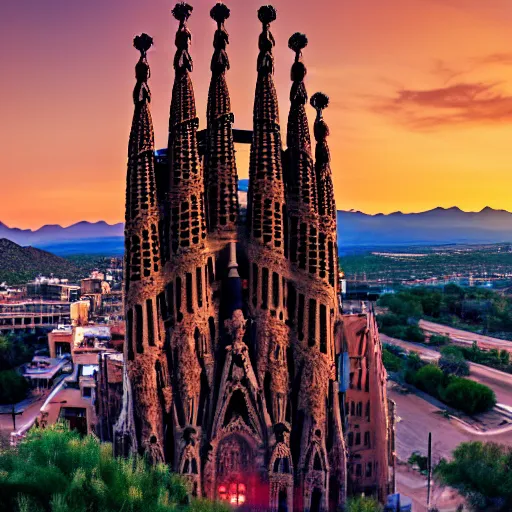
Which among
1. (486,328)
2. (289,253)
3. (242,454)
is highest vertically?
(289,253)

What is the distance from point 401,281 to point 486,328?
152ft

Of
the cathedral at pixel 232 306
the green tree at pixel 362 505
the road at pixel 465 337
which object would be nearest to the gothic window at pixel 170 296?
the cathedral at pixel 232 306

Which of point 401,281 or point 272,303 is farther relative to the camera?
point 401,281

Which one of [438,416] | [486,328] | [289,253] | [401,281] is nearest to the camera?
[289,253]

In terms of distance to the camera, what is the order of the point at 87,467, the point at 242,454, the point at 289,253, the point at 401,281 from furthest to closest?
the point at 401,281 < the point at 289,253 < the point at 242,454 < the point at 87,467

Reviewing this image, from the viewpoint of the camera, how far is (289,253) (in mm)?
19344

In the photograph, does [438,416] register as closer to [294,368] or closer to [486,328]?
[294,368]

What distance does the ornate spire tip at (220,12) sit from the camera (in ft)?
63.5

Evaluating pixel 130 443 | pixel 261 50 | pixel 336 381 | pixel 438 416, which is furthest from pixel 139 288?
pixel 438 416

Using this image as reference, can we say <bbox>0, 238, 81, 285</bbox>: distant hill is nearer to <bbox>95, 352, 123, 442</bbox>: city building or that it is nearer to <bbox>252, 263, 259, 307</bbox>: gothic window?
<bbox>95, 352, 123, 442</bbox>: city building

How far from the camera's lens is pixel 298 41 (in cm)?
2002

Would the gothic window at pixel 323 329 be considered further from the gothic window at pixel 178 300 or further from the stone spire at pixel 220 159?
the gothic window at pixel 178 300

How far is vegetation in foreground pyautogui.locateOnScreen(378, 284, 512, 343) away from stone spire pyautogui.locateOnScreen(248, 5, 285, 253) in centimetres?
6074

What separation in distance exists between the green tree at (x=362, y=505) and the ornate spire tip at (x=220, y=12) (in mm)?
13409
